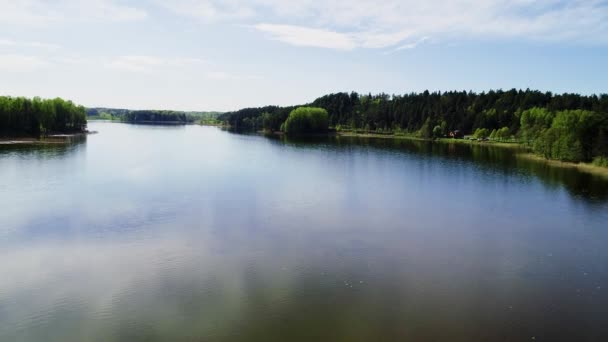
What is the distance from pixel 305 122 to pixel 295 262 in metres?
119

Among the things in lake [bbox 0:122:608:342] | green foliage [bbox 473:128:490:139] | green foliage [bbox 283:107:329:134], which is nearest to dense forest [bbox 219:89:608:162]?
green foliage [bbox 473:128:490:139]

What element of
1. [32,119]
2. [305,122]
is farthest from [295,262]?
[305,122]

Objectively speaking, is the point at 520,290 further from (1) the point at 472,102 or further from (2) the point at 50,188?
(1) the point at 472,102

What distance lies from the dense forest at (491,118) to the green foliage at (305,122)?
43.4 ft

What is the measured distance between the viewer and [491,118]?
370 ft

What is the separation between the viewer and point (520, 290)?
16734mm

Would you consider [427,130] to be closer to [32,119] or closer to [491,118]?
[491,118]

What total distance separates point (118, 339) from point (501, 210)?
2716 cm

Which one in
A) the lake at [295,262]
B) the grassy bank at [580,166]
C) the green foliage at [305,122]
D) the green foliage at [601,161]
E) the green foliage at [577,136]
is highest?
the green foliage at [305,122]

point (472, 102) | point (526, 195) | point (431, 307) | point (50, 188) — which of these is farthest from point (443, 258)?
point (472, 102)

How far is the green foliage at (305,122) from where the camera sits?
447ft

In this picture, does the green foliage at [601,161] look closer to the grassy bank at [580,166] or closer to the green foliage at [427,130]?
the grassy bank at [580,166]

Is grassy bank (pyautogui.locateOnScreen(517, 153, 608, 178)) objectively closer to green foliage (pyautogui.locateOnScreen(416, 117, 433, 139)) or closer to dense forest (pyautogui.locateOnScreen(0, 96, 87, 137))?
green foliage (pyautogui.locateOnScreen(416, 117, 433, 139))

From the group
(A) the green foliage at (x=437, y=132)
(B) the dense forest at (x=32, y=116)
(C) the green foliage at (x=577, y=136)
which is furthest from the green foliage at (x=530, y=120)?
(B) the dense forest at (x=32, y=116)
